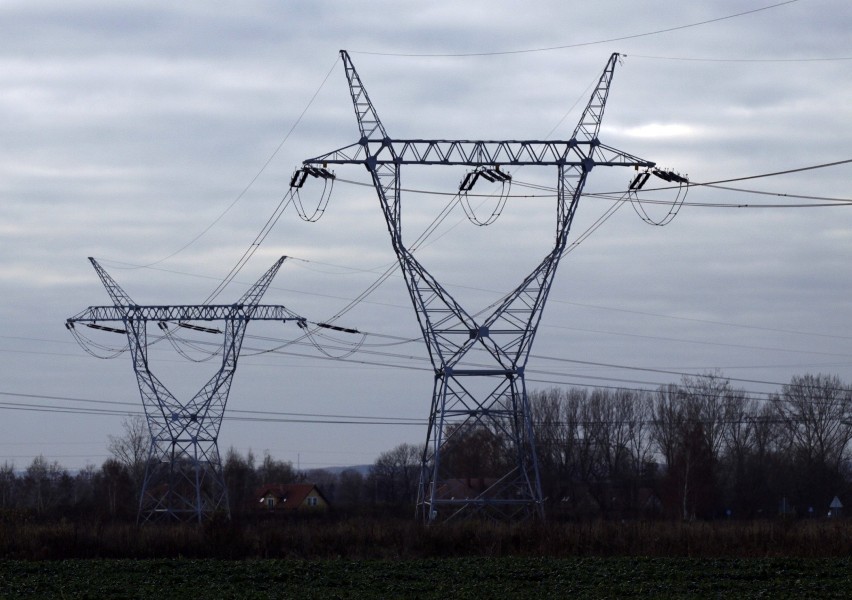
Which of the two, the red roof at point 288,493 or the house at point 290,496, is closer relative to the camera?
the house at point 290,496

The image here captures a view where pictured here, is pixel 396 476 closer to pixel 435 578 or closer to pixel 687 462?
pixel 687 462

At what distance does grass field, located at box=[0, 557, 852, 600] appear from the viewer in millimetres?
28016

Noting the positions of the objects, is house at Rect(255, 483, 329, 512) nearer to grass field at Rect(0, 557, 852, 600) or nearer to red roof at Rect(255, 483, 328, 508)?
red roof at Rect(255, 483, 328, 508)

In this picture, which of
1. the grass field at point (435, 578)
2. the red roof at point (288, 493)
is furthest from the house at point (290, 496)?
the grass field at point (435, 578)

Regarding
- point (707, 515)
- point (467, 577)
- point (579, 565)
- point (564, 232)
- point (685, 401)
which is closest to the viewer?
point (467, 577)

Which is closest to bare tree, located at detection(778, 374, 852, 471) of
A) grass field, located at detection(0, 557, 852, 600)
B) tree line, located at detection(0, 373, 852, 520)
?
tree line, located at detection(0, 373, 852, 520)

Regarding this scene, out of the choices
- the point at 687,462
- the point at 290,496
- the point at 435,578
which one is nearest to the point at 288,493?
the point at 290,496

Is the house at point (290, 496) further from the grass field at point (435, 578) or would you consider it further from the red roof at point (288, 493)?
the grass field at point (435, 578)

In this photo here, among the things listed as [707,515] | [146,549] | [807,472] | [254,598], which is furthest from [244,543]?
[807,472]

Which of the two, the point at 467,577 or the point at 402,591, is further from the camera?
the point at 467,577

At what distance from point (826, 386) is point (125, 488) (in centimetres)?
5735

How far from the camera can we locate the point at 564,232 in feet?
130

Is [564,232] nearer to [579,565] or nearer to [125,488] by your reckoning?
[579,565]

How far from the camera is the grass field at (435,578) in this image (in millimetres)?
28016
